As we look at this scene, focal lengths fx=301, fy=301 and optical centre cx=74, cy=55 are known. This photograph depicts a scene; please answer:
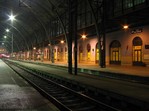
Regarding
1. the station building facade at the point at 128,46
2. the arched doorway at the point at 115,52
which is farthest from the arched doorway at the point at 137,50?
the arched doorway at the point at 115,52

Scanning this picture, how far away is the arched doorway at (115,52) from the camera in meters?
43.6

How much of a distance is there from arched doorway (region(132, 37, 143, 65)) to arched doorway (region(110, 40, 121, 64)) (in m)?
4.27

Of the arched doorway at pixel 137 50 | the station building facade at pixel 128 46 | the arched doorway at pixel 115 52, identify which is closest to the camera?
the station building facade at pixel 128 46

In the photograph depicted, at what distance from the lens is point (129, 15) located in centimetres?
3347

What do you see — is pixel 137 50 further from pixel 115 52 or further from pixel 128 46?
pixel 115 52

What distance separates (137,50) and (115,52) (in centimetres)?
591

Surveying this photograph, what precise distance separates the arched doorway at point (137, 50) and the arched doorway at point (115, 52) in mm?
4270

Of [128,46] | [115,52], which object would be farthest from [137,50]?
[115,52]

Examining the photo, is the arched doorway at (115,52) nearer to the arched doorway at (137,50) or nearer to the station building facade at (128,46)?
the station building facade at (128,46)

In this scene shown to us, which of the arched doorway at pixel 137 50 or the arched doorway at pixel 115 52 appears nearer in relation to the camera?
the arched doorway at pixel 137 50

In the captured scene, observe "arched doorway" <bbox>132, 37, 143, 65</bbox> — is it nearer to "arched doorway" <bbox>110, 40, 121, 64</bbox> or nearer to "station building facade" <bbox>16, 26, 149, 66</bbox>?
"station building facade" <bbox>16, 26, 149, 66</bbox>

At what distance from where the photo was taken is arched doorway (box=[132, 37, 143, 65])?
1496 inches

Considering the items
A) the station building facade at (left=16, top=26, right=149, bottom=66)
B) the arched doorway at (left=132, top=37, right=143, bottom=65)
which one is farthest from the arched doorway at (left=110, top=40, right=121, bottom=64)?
the arched doorway at (left=132, top=37, right=143, bottom=65)

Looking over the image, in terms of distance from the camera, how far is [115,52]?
4428cm
